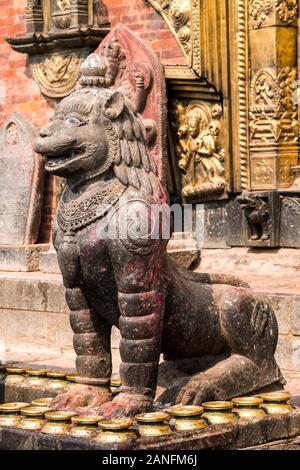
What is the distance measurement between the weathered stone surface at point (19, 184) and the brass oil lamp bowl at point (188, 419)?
7045 mm

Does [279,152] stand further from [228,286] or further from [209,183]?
[228,286]

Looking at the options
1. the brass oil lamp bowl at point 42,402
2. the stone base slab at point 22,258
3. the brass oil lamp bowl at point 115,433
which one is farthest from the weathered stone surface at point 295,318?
the stone base slab at point 22,258

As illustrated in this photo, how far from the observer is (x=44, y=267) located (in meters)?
13.6

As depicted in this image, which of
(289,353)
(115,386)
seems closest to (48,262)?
(289,353)

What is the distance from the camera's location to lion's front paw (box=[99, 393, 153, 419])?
7.43 metres

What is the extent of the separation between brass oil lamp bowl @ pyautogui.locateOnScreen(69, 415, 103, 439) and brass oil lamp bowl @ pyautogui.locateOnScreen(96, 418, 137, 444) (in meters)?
0.04

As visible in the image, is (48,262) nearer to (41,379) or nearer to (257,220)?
(257,220)

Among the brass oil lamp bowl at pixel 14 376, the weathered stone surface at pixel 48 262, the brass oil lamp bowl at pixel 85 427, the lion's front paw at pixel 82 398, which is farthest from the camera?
the weathered stone surface at pixel 48 262

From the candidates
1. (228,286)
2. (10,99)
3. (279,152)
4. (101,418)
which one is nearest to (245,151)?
(279,152)

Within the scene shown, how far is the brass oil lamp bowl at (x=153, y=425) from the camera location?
7.18 meters

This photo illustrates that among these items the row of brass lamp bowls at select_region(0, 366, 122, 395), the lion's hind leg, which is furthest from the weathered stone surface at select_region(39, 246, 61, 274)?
the lion's hind leg

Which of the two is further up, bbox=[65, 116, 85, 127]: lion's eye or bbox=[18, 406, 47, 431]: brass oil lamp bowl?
bbox=[65, 116, 85, 127]: lion's eye

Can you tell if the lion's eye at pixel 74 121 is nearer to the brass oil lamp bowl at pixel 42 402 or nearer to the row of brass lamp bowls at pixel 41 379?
the brass oil lamp bowl at pixel 42 402

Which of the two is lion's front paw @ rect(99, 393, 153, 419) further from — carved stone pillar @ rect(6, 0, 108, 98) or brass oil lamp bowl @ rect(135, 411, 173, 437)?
carved stone pillar @ rect(6, 0, 108, 98)
